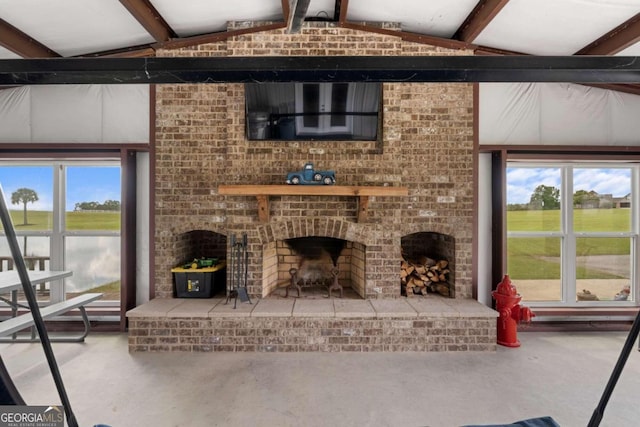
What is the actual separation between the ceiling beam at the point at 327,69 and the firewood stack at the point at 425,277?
3130 millimetres

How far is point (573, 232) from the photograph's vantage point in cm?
413

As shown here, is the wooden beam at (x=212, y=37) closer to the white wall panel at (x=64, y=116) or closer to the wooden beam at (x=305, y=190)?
the white wall panel at (x=64, y=116)

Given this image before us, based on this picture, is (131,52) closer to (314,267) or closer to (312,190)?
(312,190)

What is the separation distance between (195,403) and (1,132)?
403cm

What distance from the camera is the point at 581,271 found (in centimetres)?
423

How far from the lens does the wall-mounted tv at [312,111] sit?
3.58m

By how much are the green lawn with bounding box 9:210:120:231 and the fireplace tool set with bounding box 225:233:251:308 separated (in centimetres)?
162

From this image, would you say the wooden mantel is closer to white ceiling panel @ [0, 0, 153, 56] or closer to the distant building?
white ceiling panel @ [0, 0, 153, 56]

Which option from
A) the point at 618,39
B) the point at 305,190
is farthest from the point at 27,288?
the point at 618,39

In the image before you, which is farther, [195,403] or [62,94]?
[62,94]

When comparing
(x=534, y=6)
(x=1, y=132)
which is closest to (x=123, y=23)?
(x=1, y=132)

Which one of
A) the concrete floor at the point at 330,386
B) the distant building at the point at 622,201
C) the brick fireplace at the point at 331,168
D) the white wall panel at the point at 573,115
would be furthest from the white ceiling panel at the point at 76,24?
the distant building at the point at 622,201

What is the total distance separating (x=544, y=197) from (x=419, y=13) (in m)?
2.70

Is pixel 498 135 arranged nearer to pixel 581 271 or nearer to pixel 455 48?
pixel 455 48
